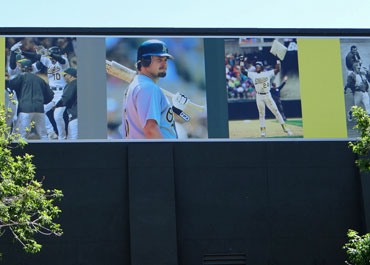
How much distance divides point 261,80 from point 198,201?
430 cm

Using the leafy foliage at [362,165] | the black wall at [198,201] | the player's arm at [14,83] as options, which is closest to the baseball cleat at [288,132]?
the black wall at [198,201]

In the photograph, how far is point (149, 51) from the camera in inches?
838

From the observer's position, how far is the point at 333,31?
22125 mm

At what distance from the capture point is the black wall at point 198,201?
769 inches

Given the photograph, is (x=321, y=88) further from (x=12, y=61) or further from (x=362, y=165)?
(x=12, y=61)

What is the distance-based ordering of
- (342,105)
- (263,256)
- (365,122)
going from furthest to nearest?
(342,105) < (263,256) < (365,122)

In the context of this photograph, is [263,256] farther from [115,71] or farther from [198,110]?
[115,71]

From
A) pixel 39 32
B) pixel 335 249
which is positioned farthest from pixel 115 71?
pixel 335 249

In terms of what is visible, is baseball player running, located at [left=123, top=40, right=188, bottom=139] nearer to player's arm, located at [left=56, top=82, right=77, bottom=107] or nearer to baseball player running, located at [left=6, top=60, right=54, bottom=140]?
player's arm, located at [left=56, top=82, right=77, bottom=107]

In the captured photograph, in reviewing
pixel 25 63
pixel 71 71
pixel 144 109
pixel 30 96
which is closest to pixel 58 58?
pixel 71 71

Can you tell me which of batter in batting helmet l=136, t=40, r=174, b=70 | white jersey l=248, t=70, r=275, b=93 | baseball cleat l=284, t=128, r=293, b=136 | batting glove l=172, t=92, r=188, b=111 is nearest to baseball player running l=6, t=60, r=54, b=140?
batter in batting helmet l=136, t=40, r=174, b=70

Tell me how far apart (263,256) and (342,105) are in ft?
17.6

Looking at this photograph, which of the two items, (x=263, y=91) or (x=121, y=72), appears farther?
(x=263, y=91)

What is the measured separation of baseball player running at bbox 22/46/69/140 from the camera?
2072cm
